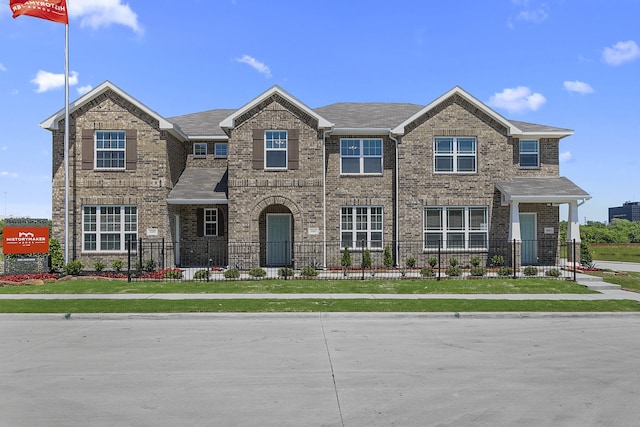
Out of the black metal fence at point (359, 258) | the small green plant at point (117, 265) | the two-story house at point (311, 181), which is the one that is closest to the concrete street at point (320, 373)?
the small green plant at point (117, 265)

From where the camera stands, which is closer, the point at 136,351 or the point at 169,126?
the point at 136,351

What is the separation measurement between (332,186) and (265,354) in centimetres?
1608

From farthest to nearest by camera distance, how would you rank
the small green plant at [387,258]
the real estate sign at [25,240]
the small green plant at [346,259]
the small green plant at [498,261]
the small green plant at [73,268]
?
the small green plant at [498,261], the small green plant at [387,258], the small green plant at [346,259], the small green plant at [73,268], the real estate sign at [25,240]

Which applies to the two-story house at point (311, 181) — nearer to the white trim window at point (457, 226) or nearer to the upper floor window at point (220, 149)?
the white trim window at point (457, 226)

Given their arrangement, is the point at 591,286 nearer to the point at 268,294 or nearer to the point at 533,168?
the point at 533,168

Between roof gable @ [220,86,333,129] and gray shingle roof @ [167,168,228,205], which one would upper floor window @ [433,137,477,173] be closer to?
roof gable @ [220,86,333,129]

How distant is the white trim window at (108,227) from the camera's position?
24.5 meters

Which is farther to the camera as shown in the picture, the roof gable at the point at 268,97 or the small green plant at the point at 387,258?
the small green plant at the point at 387,258

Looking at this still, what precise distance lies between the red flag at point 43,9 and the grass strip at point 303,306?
14.3 metres

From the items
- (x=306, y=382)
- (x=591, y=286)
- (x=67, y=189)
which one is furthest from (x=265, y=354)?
(x=67, y=189)

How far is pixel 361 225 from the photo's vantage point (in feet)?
82.1

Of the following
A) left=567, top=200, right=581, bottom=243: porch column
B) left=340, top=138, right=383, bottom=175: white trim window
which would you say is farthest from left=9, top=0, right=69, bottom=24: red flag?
left=567, top=200, right=581, bottom=243: porch column

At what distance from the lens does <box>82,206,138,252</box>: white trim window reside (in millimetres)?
24484

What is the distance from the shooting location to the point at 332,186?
24922 mm
